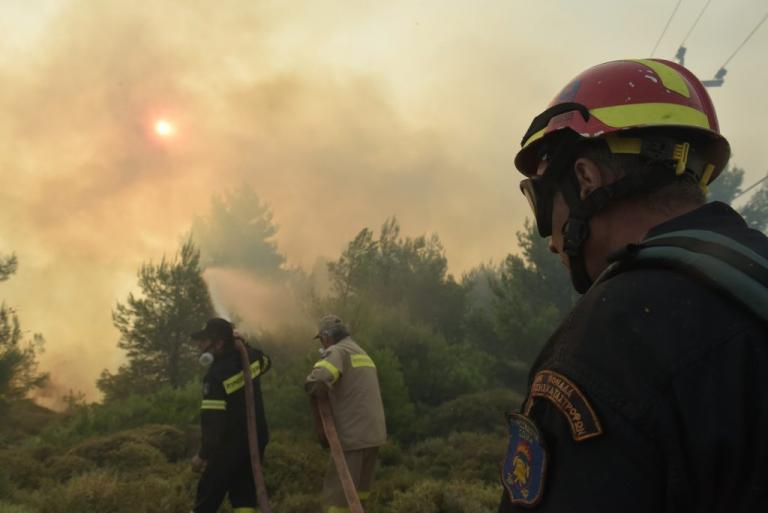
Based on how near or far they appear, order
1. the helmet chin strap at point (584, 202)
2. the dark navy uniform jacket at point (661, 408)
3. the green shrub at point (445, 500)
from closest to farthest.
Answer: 1. the dark navy uniform jacket at point (661, 408)
2. the helmet chin strap at point (584, 202)
3. the green shrub at point (445, 500)

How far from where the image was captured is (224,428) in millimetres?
5824

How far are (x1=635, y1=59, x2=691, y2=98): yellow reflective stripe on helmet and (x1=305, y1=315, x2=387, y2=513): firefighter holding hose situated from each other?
14.2ft

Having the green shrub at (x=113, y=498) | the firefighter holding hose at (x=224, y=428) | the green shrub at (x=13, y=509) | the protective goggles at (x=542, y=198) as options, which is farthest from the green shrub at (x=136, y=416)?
the protective goggles at (x=542, y=198)

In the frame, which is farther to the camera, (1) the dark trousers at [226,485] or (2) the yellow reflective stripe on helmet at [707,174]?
(1) the dark trousers at [226,485]

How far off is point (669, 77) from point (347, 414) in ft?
15.4

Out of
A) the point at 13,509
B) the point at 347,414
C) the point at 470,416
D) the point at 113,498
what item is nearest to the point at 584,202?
the point at 347,414

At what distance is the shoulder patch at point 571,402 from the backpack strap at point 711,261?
0.22 metres

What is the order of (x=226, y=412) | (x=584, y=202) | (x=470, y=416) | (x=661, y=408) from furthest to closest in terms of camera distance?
(x=470, y=416), (x=226, y=412), (x=584, y=202), (x=661, y=408)

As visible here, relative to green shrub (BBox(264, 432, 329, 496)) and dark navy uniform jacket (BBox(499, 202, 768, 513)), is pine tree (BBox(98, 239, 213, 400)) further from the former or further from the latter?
dark navy uniform jacket (BBox(499, 202, 768, 513))

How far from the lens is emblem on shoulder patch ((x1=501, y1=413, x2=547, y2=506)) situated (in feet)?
3.37

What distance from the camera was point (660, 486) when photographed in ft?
3.05

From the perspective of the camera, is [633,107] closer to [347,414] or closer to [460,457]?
[347,414]

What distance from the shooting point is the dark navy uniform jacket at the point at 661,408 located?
0.93m

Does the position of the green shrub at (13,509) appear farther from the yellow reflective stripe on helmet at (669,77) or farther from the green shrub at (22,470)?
the yellow reflective stripe on helmet at (669,77)
